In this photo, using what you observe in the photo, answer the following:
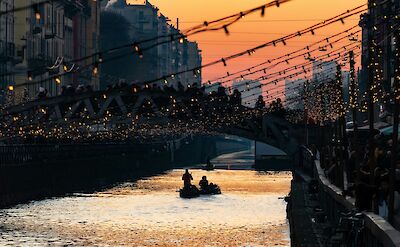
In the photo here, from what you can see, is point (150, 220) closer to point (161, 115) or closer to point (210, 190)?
point (210, 190)

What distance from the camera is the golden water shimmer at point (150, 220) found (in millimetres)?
58156

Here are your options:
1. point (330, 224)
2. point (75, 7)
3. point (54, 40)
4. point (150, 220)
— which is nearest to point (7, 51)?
point (54, 40)

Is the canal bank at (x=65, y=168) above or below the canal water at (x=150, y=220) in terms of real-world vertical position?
above

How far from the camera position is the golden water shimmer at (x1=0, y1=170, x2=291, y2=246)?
58.2 m

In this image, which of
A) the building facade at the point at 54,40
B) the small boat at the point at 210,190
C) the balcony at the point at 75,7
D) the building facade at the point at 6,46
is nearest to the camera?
the small boat at the point at 210,190

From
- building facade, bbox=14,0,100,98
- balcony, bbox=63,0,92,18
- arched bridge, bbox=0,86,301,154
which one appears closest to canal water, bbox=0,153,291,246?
arched bridge, bbox=0,86,301,154

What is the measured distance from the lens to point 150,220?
72.4 meters

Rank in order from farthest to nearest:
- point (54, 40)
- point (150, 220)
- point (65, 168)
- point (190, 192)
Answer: point (54, 40) < point (65, 168) < point (190, 192) < point (150, 220)

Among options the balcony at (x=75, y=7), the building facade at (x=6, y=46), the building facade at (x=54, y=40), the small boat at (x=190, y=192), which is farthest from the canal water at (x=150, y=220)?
the balcony at (x=75, y=7)

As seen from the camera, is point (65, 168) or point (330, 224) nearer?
point (330, 224)

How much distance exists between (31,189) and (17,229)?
23856 mm

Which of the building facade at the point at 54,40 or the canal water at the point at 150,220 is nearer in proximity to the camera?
the canal water at the point at 150,220

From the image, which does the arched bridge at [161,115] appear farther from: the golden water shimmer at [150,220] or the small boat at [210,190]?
the small boat at [210,190]

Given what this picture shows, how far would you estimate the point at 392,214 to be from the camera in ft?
76.6
